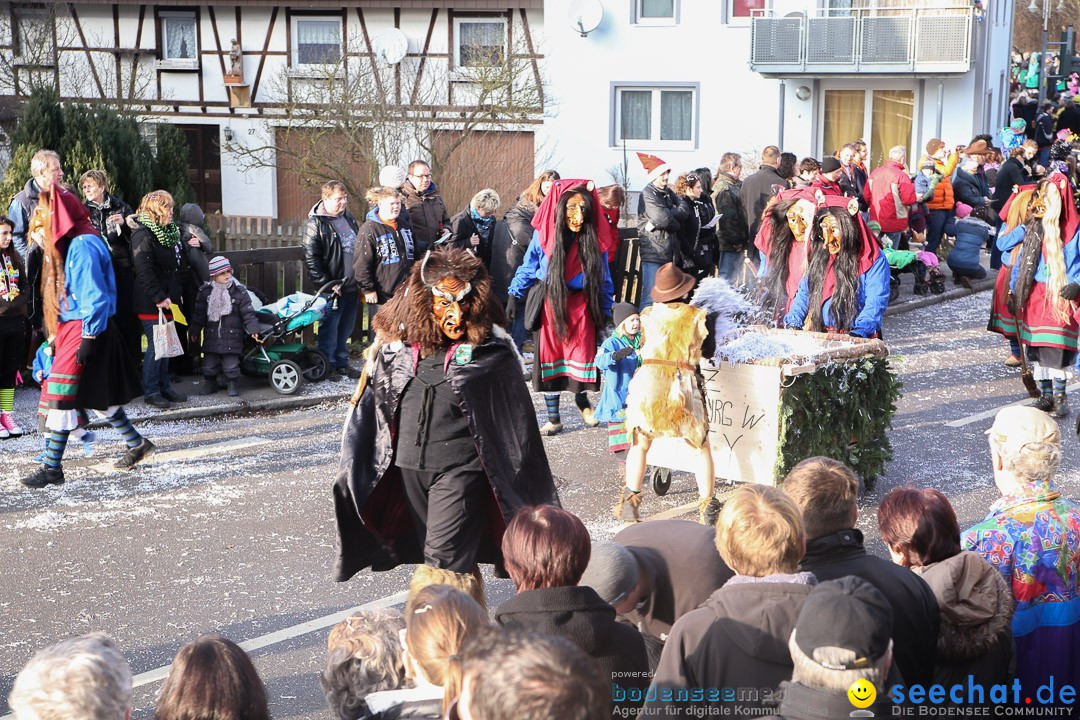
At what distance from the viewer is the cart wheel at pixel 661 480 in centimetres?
807

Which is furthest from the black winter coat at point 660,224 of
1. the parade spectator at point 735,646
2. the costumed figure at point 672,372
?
the parade spectator at point 735,646

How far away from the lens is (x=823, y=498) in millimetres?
3979

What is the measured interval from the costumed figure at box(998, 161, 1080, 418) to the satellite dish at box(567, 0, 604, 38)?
21.6 m

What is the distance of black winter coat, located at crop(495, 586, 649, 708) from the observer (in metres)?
3.47

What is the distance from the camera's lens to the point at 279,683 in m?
5.36

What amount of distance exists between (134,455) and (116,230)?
2158 millimetres

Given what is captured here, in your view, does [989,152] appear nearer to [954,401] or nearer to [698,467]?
[954,401]

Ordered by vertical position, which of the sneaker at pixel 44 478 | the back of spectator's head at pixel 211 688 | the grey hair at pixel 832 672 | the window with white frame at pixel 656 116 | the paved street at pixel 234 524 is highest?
the window with white frame at pixel 656 116

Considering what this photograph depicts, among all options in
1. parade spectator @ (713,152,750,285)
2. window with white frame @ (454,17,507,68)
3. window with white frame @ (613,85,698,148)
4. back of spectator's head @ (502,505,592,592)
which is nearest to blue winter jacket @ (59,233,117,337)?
back of spectator's head @ (502,505,592,592)

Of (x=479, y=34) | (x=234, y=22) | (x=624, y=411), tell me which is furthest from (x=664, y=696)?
(x=234, y=22)

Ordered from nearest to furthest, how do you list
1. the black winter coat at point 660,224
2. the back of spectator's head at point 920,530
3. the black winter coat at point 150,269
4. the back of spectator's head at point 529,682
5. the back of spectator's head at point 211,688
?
1. the back of spectator's head at point 529,682
2. the back of spectator's head at point 211,688
3. the back of spectator's head at point 920,530
4. the black winter coat at point 150,269
5. the black winter coat at point 660,224

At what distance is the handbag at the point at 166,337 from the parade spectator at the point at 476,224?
2.84 m

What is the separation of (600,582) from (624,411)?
14.2 ft

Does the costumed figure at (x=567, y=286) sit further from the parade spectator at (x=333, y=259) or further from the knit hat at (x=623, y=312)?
the parade spectator at (x=333, y=259)
